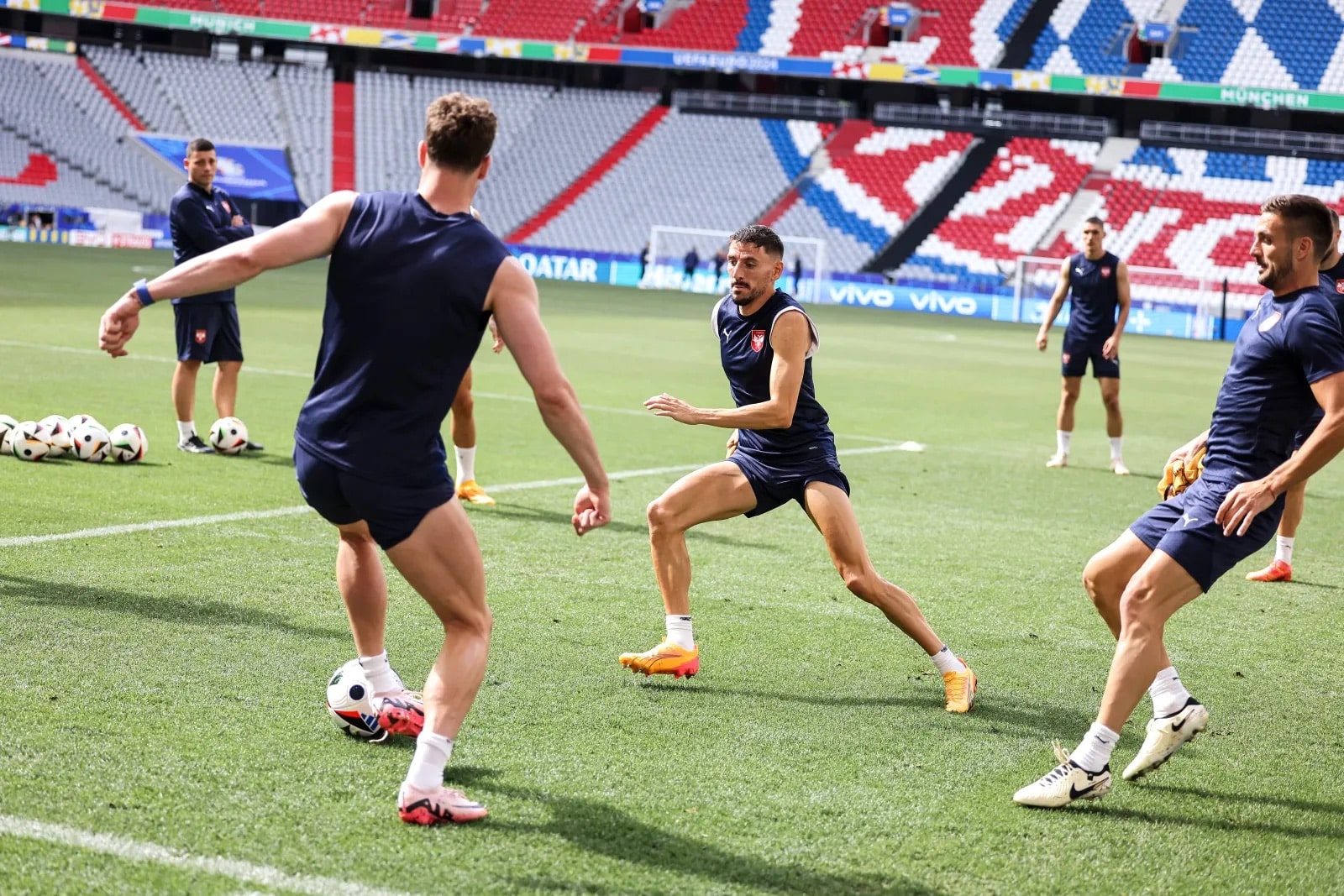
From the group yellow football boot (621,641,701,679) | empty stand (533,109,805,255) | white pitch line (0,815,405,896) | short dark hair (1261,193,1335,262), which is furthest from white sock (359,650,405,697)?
empty stand (533,109,805,255)

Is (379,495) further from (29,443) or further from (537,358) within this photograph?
(29,443)

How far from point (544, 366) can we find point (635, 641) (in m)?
2.68

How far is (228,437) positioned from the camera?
11.5m

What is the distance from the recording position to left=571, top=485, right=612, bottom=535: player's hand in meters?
4.55

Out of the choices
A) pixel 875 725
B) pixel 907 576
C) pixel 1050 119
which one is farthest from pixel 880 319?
pixel 875 725

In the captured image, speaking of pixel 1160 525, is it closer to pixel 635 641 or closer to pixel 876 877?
pixel 876 877

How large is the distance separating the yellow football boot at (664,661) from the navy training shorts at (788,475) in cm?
72

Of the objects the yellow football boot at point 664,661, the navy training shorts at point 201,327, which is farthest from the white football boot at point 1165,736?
the navy training shorts at point 201,327

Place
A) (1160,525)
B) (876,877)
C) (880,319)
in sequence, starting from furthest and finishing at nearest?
1. (880,319)
2. (1160,525)
3. (876,877)

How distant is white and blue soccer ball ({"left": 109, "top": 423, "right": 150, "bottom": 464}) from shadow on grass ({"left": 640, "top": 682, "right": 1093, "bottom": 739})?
5985 mm

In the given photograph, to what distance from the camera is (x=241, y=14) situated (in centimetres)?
5647

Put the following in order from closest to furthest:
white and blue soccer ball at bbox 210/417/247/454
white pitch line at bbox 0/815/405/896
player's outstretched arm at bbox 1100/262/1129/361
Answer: white pitch line at bbox 0/815/405/896, white and blue soccer ball at bbox 210/417/247/454, player's outstretched arm at bbox 1100/262/1129/361

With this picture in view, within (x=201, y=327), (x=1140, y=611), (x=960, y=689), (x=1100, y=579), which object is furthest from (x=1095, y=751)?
(x=201, y=327)

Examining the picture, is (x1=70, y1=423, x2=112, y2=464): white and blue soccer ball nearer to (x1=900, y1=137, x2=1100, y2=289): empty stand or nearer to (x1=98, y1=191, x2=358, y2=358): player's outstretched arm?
(x1=98, y1=191, x2=358, y2=358): player's outstretched arm
